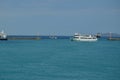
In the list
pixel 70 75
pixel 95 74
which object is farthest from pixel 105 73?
pixel 70 75

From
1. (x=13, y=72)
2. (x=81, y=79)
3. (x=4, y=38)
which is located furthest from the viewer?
(x=4, y=38)

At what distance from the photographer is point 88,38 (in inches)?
5940

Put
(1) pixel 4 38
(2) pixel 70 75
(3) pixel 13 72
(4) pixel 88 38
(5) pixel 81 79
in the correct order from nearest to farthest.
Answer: (5) pixel 81 79 → (2) pixel 70 75 → (3) pixel 13 72 → (4) pixel 88 38 → (1) pixel 4 38

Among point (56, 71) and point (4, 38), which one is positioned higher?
point (4, 38)

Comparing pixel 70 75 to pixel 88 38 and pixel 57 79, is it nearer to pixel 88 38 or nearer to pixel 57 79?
pixel 57 79

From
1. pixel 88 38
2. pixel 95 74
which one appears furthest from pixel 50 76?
pixel 88 38

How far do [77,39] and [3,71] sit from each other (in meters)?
117

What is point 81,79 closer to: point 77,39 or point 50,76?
point 50,76

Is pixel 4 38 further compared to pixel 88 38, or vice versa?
pixel 4 38

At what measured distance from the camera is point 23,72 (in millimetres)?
39281

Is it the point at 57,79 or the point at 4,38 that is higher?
the point at 4,38

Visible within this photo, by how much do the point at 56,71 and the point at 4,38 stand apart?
402ft

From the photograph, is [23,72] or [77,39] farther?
[77,39]

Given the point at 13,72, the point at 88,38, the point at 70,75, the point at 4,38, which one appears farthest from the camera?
the point at 4,38
